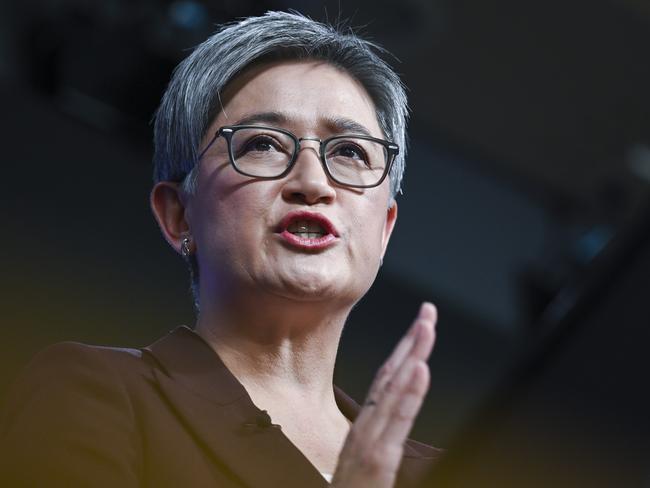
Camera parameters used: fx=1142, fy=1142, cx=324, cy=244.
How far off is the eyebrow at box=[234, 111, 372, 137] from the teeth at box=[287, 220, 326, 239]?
0.49 feet

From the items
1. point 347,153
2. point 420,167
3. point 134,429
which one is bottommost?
point 420,167

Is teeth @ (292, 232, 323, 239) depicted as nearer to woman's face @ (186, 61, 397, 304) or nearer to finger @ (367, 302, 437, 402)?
woman's face @ (186, 61, 397, 304)

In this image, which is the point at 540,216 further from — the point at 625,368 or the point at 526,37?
the point at 625,368

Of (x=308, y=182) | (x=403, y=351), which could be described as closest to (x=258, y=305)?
(x=308, y=182)

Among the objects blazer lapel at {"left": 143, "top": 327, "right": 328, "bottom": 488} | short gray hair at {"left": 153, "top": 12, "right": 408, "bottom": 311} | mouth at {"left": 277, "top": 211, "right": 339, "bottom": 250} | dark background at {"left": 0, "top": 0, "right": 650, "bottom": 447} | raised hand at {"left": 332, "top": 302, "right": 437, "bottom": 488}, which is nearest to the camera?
raised hand at {"left": 332, "top": 302, "right": 437, "bottom": 488}

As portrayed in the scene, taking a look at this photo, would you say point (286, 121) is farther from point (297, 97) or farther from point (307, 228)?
point (307, 228)

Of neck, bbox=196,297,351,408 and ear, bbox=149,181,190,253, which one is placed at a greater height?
ear, bbox=149,181,190,253

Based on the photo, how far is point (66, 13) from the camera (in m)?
3.61

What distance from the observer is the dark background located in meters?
3.34

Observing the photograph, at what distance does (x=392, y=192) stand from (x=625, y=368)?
0.98m

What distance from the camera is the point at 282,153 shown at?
1.54 m

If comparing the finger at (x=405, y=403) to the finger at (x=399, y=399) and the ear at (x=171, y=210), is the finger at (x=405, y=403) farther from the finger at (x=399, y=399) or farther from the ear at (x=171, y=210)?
the ear at (x=171, y=210)

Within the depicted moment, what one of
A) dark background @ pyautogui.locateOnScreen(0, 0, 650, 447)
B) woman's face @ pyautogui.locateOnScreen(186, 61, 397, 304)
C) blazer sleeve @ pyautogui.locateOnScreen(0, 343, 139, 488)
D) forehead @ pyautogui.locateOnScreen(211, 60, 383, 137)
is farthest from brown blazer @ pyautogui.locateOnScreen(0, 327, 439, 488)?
dark background @ pyautogui.locateOnScreen(0, 0, 650, 447)

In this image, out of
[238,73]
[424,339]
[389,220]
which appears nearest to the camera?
[424,339]
